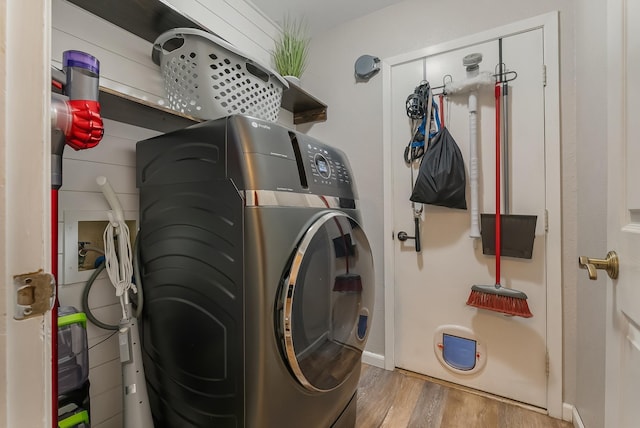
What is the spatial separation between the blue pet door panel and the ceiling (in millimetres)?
2059

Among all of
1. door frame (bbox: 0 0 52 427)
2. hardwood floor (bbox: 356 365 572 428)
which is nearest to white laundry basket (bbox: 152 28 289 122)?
door frame (bbox: 0 0 52 427)

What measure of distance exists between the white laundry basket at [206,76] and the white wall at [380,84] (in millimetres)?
879

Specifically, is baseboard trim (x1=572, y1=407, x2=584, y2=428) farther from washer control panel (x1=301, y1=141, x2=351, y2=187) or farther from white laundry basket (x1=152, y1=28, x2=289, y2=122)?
white laundry basket (x1=152, y1=28, x2=289, y2=122)

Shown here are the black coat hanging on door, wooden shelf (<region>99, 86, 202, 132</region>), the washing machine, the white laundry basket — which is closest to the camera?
the washing machine

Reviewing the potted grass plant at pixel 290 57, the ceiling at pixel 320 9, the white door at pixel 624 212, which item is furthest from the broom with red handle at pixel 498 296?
the potted grass plant at pixel 290 57

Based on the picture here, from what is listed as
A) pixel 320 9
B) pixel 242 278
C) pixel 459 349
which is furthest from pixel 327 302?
pixel 320 9

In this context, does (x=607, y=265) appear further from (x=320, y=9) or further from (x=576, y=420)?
(x=320, y=9)

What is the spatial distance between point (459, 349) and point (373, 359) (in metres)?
0.55

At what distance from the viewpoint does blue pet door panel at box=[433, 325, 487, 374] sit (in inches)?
62.9

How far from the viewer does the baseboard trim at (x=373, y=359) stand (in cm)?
187

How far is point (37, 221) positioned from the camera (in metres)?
0.39

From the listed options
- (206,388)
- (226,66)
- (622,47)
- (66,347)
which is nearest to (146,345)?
(66,347)

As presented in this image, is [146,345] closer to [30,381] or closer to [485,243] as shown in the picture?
[30,381]

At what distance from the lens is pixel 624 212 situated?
0.63m
